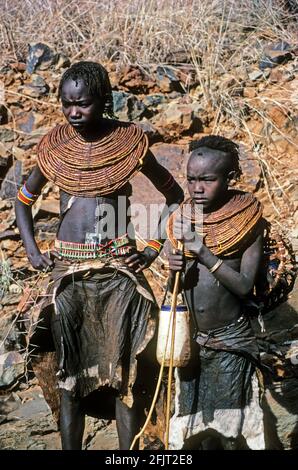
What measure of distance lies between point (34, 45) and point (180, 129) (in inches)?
76.1

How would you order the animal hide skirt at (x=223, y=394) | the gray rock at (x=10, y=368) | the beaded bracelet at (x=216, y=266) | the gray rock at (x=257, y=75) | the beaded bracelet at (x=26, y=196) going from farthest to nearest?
the gray rock at (x=257, y=75)
the gray rock at (x=10, y=368)
the beaded bracelet at (x=26, y=196)
the animal hide skirt at (x=223, y=394)
the beaded bracelet at (x=216, y=266)

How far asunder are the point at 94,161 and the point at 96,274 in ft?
1.84

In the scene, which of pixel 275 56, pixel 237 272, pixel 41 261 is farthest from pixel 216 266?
pixel 275 56

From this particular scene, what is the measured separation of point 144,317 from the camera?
357 centimetres

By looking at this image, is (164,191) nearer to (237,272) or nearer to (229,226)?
(229,226)

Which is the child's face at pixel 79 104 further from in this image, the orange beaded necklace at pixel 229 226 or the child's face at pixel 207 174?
the orange beaded necklace at pixel 229 226

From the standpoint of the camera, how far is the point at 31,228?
366 centimetres

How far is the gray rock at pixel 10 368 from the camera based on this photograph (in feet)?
16.5

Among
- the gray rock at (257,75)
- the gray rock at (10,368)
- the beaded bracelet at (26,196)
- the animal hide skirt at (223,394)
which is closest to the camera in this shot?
the animal hide skirt at (223,394)

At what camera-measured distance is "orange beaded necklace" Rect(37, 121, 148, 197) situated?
11.4 feet

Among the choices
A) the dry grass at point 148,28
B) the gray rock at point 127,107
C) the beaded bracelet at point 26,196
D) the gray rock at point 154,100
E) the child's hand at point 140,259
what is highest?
the dry grass at point 148,28

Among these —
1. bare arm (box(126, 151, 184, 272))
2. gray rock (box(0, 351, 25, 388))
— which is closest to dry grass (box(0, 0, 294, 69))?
gray rock (box(0, 351, 25, 388))

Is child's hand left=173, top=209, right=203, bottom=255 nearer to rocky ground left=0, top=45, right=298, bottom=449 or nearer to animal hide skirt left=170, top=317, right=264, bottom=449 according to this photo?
animal hide skirt left=170, top=317, right=264, bottom=449

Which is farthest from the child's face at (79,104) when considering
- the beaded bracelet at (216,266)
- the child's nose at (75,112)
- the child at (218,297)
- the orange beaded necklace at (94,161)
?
the beaded bracelet at (216,266)
